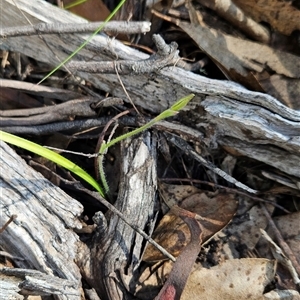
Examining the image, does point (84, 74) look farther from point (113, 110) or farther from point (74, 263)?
point (74, 263)

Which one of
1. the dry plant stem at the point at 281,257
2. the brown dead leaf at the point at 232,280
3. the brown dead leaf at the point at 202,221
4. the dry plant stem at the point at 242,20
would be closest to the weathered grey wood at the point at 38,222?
the brown dead leaf at the point at 202,221

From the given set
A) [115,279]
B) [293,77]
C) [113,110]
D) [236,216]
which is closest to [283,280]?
[236,216]

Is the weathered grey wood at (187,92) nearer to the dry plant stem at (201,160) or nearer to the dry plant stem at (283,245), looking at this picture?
the dry plant stem at (201,160)

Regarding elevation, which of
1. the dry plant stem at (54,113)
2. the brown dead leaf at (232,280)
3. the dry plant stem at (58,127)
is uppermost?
the dry plant stem at (54,113)

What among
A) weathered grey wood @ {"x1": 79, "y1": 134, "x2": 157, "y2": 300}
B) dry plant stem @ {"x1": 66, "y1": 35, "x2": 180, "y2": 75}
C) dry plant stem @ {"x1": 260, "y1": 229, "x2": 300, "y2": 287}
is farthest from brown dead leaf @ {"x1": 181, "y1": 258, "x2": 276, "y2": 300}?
dry plant stem @ {"x1": 66, "y1": 35, "x2": 180, "y2": 75}

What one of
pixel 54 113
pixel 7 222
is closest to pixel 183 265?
pixel 7 222

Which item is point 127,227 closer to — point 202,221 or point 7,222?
point 202,221
